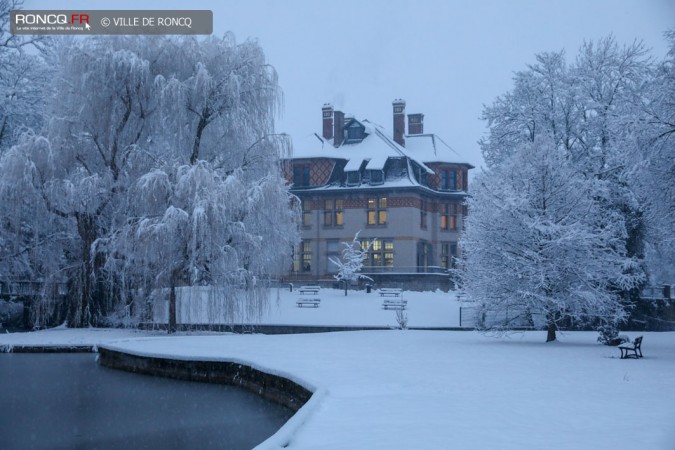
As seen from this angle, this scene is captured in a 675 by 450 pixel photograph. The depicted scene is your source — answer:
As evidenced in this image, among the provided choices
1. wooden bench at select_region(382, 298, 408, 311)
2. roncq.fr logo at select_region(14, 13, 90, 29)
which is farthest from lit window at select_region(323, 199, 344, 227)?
roncq.fr logo at select_region(14, 13, 90, 29)

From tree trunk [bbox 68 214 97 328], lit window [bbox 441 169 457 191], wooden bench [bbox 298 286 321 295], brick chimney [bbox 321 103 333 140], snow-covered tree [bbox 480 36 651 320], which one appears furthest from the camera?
brick chimney [bbox 321 103 333 140]

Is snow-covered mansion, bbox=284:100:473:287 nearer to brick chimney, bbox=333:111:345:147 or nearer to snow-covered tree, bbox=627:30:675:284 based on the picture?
brick chimney, bbox=333:111:345:147

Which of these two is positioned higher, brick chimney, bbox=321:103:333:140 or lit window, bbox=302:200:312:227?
brick chimney, bbox=321:103:333:140

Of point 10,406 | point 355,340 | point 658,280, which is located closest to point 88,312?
point 355,340

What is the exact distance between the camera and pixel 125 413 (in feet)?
38.6

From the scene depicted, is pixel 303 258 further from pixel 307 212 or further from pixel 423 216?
pixel 423 216

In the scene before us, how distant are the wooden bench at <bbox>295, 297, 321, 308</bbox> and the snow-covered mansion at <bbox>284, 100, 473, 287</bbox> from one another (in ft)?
34.7

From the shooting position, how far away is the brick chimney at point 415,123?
52.1 metres

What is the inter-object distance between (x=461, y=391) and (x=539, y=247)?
10509 millimetres

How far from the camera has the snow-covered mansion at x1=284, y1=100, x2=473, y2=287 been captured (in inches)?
1766

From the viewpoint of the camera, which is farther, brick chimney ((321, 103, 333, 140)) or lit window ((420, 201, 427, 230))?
brick chimney ((321, 103, 333, 140))

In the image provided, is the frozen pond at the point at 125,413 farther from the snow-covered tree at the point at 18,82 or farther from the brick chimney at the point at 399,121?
the brick chimney at the point at 399,121

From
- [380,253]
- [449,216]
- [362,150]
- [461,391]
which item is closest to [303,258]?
[380,253]

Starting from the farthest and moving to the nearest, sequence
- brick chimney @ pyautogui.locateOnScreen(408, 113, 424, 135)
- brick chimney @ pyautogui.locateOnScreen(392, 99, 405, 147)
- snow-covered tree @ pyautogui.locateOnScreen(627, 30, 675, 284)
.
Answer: brick chimney @ pyautogui.locateOnScreen(408, 113, 424, 135) → brick chimney @ pyautogui.locateOnScreen(392, 99, 405, 147) → snow-covered tree @ pyautogui.locateOnScreen(627, 30, 675, 284)
